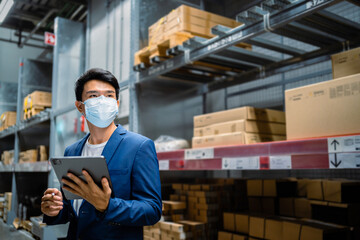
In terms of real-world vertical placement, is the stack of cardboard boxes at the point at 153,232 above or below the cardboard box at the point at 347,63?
below

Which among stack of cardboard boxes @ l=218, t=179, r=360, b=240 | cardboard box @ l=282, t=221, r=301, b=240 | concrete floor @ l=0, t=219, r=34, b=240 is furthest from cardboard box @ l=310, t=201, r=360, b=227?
concrete floor @ l=0, t=219, r=34, b=240

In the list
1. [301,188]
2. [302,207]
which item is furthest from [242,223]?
[301,188]

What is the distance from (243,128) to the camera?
2559mm

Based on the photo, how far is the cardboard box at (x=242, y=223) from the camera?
2.84 m

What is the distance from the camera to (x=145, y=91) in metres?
3.79

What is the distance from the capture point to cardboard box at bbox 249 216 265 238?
2678 mm

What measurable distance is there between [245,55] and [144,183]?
2295mm

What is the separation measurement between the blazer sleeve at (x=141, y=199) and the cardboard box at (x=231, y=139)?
120 centimetres

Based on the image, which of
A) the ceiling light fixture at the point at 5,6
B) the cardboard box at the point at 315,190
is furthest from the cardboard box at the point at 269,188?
the ceiling light fixture at the point at 5,6

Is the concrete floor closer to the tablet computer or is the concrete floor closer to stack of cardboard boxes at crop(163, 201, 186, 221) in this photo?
stack of cardboard boxes at crop(163, 201, 186, 221)

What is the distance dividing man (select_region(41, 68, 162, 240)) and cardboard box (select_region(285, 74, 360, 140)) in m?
1.08

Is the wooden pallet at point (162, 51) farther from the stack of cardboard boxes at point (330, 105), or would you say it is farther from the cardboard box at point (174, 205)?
the cardboard box at point (174, 205)

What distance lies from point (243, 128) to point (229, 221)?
992 millimetres

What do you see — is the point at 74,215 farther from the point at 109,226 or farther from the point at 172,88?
the point at 172,88
